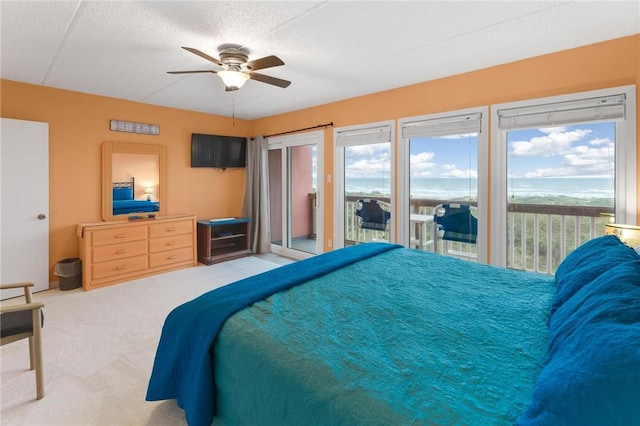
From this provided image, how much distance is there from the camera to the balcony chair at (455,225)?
138 inches

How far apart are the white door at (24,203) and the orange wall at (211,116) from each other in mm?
147

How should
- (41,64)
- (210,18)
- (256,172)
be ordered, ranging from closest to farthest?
(210,18) → (41,64) → (256,172)

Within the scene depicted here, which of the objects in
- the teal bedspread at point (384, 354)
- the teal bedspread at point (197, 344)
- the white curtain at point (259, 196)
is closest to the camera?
the teal bedspread at point (384, 354)

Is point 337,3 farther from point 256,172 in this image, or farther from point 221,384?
point 256,172

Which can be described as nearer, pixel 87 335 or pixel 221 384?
pixel 221 384

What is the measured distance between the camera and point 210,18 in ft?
7.36

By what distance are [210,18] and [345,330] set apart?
228 cm

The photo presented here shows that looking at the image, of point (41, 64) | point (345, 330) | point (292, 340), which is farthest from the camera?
point (41, 64)

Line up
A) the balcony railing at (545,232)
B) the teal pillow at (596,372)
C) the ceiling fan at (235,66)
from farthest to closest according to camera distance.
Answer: the balcony railing at (545,232)
the ceiling fan at (235,66)
the teal pillow at (596,372)

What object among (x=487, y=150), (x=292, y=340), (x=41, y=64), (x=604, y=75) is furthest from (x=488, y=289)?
(x=41, y=64)

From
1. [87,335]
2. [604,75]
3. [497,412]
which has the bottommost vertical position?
[87,335]

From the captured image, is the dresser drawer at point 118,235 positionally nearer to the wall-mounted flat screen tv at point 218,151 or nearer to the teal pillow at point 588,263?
the wall-mounted flat screen tv at point 218,151

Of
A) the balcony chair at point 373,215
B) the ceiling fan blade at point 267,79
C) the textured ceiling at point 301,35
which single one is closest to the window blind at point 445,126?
the textured ceiling at point 301,35

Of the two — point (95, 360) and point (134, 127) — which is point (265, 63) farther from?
point (134, 127)
